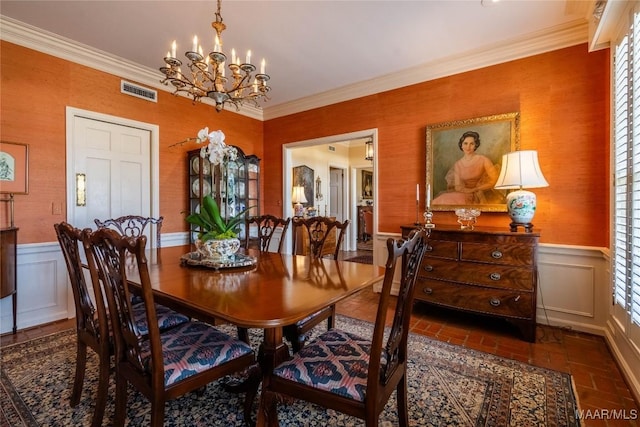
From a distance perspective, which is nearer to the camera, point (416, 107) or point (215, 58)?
point (215, 58)

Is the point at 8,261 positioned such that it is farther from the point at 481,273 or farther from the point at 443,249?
the point at 481,273

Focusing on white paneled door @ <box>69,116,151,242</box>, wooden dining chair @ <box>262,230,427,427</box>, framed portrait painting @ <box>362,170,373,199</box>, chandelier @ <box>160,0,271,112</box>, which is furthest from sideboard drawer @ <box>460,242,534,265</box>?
framed portrait painting @ <box>362,170,373,199</box>

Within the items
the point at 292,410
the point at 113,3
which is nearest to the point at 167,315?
the point at 292,410

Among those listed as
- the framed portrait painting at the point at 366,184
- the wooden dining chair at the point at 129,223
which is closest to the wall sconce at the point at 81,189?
the wooden dining chair at the point at 129,223

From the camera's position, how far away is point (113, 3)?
92.8 inches

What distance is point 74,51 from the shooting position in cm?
299

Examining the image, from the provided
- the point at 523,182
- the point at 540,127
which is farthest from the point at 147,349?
the point at 540,127

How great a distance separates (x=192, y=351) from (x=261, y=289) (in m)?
0.40

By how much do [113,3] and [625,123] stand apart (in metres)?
3.87

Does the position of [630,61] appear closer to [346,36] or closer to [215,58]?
[346,36]

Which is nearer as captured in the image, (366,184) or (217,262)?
(217,262)

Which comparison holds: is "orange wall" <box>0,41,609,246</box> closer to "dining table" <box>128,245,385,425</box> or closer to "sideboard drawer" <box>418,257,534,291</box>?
"sideboard drawer" <box>418,257,534,291</box>

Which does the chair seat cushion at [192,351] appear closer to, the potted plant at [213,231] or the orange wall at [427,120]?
the potted plant at [213,231]

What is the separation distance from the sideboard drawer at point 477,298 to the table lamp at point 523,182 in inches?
23.0
